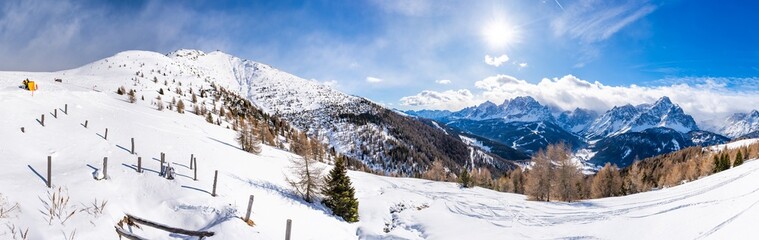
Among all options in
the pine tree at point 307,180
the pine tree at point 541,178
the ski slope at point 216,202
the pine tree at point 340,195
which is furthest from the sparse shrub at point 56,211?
the pine tree at point 541,178

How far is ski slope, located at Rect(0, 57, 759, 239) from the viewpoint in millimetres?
18766

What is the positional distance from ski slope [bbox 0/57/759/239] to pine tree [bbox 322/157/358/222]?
1.62m

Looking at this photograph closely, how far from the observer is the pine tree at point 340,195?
135 ft

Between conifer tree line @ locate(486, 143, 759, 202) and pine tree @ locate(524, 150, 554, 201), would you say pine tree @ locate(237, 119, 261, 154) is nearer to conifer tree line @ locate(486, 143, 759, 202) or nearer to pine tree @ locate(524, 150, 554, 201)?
pine tree @ locate(524, 150, 554, 201)

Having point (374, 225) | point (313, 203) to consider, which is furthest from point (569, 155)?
point (313, 203)

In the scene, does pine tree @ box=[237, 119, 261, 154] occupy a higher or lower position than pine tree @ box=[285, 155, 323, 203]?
higher

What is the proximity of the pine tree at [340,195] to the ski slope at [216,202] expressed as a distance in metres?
1.62

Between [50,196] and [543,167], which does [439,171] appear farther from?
[50,196]

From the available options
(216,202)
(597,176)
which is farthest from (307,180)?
(597,176)

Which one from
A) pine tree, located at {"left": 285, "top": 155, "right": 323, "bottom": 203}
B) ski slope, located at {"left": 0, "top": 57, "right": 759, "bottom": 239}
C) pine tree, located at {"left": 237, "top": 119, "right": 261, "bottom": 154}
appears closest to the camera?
ski slope, located at {"left": 0, "top": 57, "right": 759, "bottom": 239}

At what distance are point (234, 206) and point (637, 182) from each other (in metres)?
102

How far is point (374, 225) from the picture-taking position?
42.3 metres

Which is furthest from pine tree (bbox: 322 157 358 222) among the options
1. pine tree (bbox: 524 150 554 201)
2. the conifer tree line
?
the conifer tree line

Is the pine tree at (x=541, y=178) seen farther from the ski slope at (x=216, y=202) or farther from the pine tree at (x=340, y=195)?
the pine tree at (x=340, y=195)
